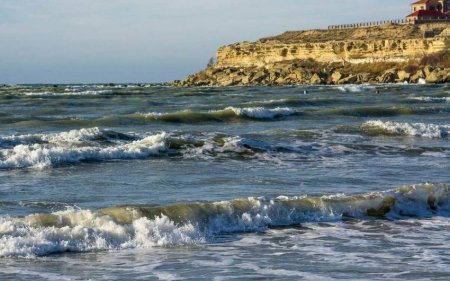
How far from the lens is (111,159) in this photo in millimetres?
17578

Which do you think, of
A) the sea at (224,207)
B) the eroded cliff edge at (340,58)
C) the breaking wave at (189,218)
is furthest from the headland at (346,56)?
the breaking wave at (189,218)

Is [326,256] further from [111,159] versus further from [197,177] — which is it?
[111,159]

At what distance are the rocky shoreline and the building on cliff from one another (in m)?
17.1

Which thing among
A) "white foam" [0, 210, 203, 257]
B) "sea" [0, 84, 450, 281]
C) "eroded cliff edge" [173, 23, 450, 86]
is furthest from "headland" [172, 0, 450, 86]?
"white foam" [0, 210, 203, 257]

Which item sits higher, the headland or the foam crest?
the headland

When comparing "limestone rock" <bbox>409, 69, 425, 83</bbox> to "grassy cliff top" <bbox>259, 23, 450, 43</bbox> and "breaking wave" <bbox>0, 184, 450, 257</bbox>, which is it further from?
"breaking wave" <bbox>0, 184, 450, 257</bbox>

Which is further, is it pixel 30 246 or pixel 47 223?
pixel 47 223

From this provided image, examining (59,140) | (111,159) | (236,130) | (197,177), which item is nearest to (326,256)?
(197,177)

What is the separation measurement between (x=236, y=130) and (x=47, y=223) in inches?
627

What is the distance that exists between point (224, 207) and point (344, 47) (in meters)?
68.2

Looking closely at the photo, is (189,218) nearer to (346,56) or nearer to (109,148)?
(109,148)

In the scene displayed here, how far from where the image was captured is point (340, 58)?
255 ft

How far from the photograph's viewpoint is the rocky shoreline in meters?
64.0

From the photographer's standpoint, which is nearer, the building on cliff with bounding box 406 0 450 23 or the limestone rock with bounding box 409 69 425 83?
the limestone rock with bounding box 409 69 425 83
